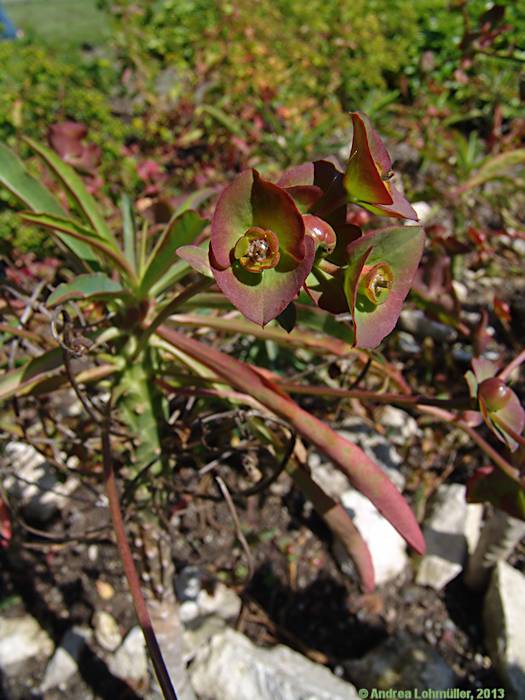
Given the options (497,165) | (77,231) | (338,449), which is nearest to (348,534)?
(338,449)

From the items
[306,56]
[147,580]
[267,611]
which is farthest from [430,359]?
[306,56]

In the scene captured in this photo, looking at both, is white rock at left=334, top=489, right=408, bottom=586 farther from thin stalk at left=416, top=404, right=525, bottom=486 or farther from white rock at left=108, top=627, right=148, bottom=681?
thin stalk at left=416, top=404, right=525, bottom=486

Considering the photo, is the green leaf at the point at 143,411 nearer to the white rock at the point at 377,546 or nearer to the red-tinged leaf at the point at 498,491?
the red-tinged leaf at the point at 498,491

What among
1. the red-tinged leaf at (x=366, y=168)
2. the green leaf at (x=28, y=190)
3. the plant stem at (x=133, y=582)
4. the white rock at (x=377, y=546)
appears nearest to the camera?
the red-tinged leaf at (x=366, y=168)

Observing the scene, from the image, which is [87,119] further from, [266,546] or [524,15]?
[524,15]

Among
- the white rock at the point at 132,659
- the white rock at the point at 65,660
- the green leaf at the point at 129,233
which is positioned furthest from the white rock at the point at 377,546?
the green leaf at the point at 129,233
